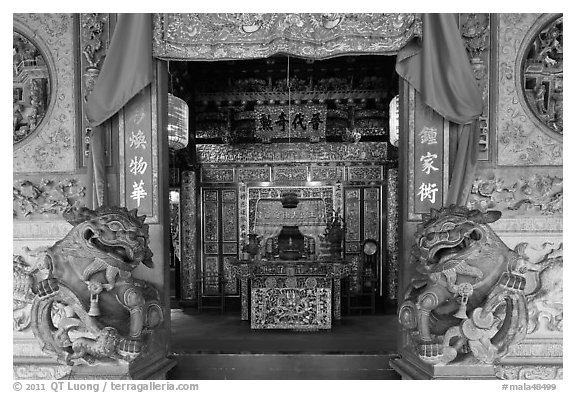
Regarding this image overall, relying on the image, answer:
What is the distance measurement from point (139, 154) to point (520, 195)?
2751mm

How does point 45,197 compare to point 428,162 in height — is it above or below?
below

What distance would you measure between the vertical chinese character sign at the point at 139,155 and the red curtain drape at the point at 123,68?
14 centimetres

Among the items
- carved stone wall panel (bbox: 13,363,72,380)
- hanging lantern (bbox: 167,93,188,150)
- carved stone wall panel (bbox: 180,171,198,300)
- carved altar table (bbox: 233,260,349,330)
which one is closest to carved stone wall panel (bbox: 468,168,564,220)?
carved altar table (bbox: 233,260,349,330)

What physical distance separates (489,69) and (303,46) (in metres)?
1.35

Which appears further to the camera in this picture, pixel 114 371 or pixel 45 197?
pixel 45 197

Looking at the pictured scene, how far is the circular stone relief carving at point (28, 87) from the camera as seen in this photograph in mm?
3139

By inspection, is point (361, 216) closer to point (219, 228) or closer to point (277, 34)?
point (219, 228)

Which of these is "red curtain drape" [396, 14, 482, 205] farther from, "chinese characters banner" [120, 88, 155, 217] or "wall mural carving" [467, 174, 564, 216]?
"chinese characters banner" [120, 88, 155, 217]

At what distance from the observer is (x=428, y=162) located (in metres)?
2.94

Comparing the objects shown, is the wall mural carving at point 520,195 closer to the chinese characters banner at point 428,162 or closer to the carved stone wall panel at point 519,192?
the carved stone wall panel at point 519,192

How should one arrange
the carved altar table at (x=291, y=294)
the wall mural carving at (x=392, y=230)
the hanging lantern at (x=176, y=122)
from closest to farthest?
the hanging lantern at (x=176, y=122) < the carved altar table at (x=291, y=294) < the wall mural carving at (x=392, y=230)

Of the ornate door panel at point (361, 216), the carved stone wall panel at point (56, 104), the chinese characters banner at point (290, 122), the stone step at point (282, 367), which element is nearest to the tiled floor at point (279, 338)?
the stone step at point (282, 367)

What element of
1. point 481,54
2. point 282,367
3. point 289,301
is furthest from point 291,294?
point 481,54
